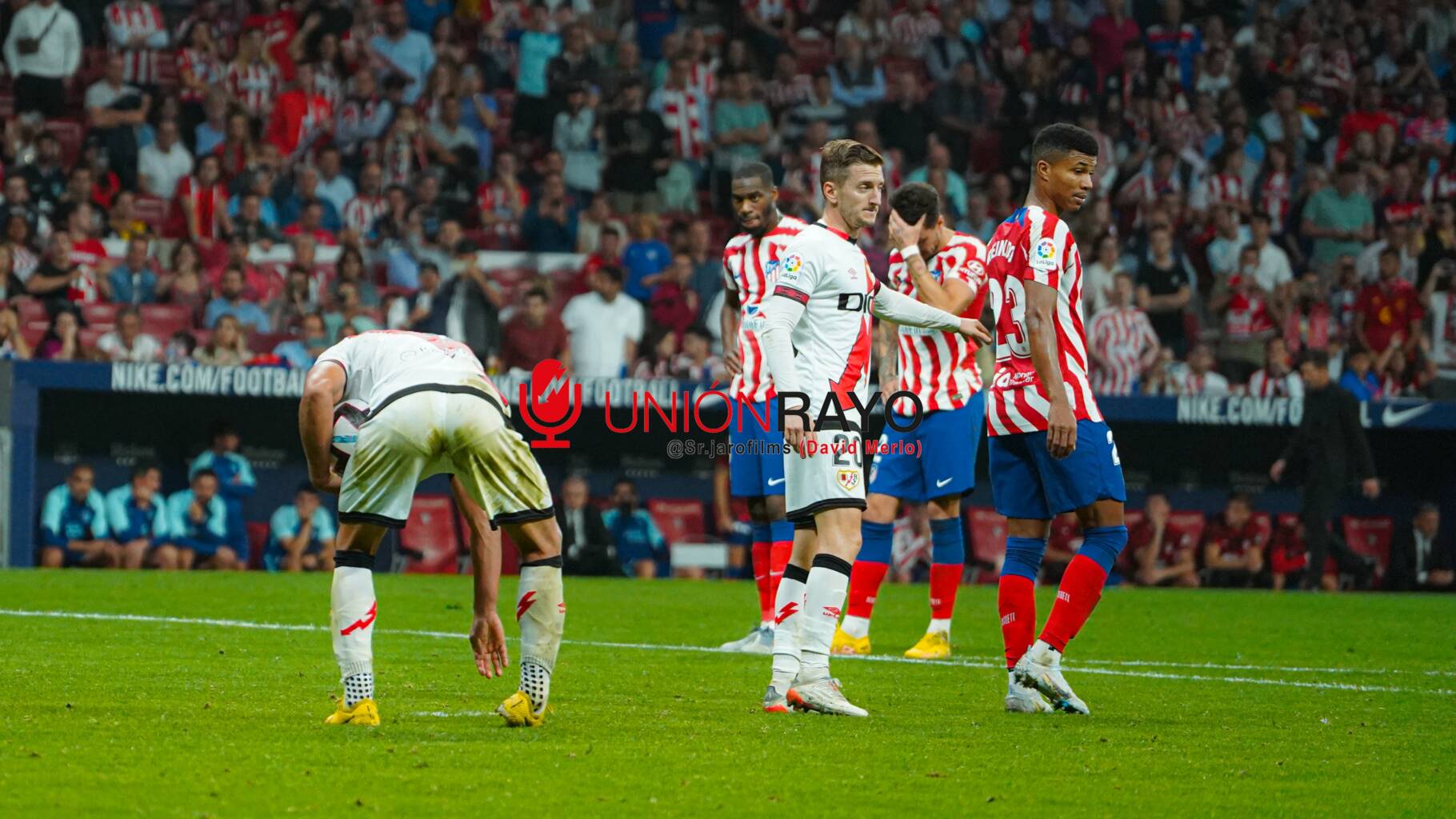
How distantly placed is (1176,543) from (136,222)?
35.0 ft

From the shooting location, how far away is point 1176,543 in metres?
17.7

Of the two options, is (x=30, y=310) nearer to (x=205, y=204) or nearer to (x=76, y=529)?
(x=205, y=204)

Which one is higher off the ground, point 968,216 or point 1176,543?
point 968,216

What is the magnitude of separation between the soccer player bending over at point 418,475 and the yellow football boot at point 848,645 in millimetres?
3646

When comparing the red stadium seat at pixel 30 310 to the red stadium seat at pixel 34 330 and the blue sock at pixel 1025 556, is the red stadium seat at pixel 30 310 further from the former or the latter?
the blue sock at pixel 1025 556

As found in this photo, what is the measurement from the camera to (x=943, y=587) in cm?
1038

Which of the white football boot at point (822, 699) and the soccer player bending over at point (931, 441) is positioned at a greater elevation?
the soccer player bending over at point (931, 441)

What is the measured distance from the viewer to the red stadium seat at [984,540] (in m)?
17.6

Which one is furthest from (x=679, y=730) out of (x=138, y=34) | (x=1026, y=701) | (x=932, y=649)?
(x=138, y=34)

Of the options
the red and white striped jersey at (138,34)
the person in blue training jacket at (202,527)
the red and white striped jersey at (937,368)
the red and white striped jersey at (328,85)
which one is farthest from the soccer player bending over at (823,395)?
the red and white striped jersey at (138,34)

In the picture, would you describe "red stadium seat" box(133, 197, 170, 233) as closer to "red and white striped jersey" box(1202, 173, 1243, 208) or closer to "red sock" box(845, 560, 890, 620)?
"red and white striped jersey" box(1202, 173, 1243, 208)

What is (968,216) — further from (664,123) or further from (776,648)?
(776,648)

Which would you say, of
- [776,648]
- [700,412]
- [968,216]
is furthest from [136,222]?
[776,648]

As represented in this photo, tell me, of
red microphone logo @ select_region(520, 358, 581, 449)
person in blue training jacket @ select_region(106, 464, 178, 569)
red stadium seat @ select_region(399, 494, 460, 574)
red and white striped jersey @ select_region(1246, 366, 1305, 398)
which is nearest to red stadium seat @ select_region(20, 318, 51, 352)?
person in blue training jacket @ select_region(106, 464, 178, 569)
